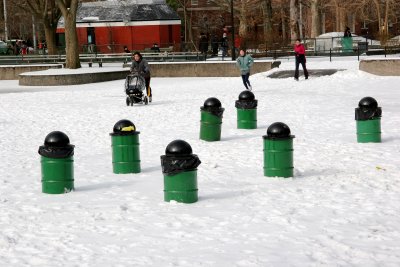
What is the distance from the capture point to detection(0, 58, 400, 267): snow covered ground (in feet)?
26.9

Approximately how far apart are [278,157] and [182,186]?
202cm

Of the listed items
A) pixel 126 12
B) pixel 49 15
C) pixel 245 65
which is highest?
pixel 126 12

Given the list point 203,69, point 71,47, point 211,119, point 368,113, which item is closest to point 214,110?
point 211,119

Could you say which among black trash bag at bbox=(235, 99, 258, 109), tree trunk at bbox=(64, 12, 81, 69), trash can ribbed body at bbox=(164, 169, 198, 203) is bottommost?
trash can ribbed body at bbox=(164, 169, 198, 203)

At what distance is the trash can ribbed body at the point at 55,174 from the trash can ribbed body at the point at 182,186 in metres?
1.54

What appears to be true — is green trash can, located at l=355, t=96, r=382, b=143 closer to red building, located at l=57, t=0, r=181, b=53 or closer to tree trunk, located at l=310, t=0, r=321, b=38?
tree trunk, located at l=310, t=0, r=321, b=38

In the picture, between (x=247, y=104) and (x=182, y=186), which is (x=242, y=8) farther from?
(x=182, y=186)

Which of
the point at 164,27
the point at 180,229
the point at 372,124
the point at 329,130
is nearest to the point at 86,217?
the point at 180,229

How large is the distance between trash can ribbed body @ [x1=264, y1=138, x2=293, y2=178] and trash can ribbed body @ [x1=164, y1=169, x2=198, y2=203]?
1809 millimetres

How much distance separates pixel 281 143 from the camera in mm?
11906

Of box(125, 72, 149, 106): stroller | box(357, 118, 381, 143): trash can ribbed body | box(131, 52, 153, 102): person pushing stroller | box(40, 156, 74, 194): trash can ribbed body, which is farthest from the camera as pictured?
box(131, 52, 153, 102): person pushing stroller

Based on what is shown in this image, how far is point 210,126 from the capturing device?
16203mm

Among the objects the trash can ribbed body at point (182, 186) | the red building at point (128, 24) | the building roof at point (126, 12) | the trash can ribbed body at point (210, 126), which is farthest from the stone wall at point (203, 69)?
the building roof at point (126, 12)

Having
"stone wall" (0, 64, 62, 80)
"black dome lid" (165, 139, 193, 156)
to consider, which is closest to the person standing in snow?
"black dome lid" (165, 139, 193, 156)
